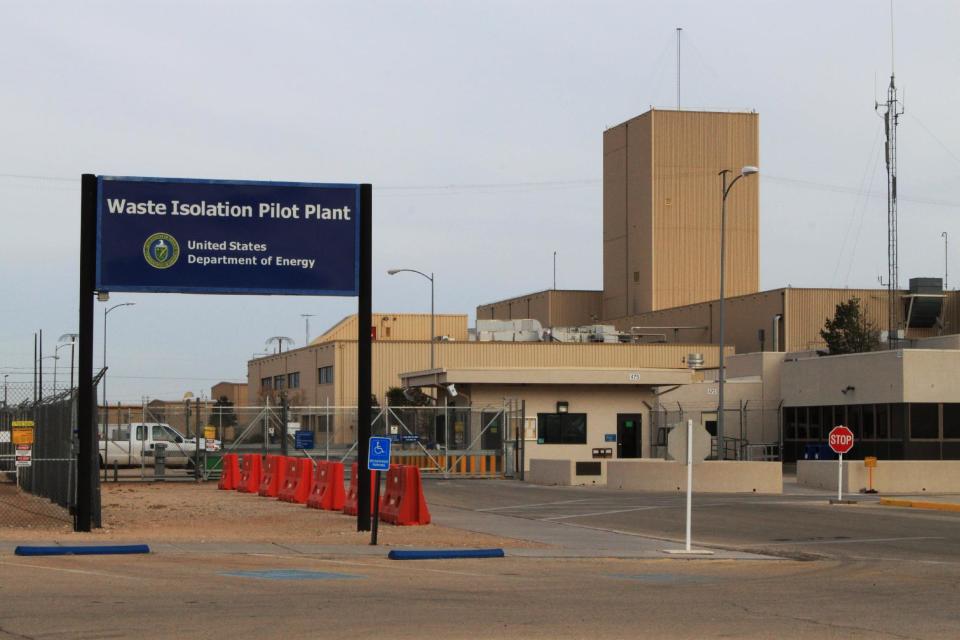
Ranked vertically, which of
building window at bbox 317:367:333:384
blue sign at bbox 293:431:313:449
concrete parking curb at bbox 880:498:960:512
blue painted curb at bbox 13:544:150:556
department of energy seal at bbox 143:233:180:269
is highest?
department of energy seal at bbox 143:233:180:269

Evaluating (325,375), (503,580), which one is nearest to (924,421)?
(503,580)

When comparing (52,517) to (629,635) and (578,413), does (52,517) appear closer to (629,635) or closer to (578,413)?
(629,635)

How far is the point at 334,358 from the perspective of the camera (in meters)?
75.5

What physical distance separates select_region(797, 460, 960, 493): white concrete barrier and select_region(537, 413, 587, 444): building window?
409 inches

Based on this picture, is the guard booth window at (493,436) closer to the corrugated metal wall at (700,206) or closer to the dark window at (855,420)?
the dark window at (855,420)

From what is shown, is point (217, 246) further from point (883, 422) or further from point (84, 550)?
point (883, 422)

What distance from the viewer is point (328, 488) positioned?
27.2 metres

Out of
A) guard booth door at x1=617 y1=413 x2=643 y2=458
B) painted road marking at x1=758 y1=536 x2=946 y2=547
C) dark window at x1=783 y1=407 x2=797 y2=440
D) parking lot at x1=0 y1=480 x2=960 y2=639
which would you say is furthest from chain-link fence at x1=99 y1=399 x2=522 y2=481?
painted road marking at x1=758 y1=536 x2=946 y2=547

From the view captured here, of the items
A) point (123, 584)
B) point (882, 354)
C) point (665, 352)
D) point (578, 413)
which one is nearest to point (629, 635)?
point (123, 584)

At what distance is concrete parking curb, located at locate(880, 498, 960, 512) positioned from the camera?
31.5 meters

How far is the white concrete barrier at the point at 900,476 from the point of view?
37.5 meters

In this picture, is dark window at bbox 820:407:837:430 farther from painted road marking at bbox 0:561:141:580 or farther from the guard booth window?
painted road marking at bbox 0:561:141:580

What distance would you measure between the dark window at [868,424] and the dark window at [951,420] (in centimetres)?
262

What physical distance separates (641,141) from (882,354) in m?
37.0
